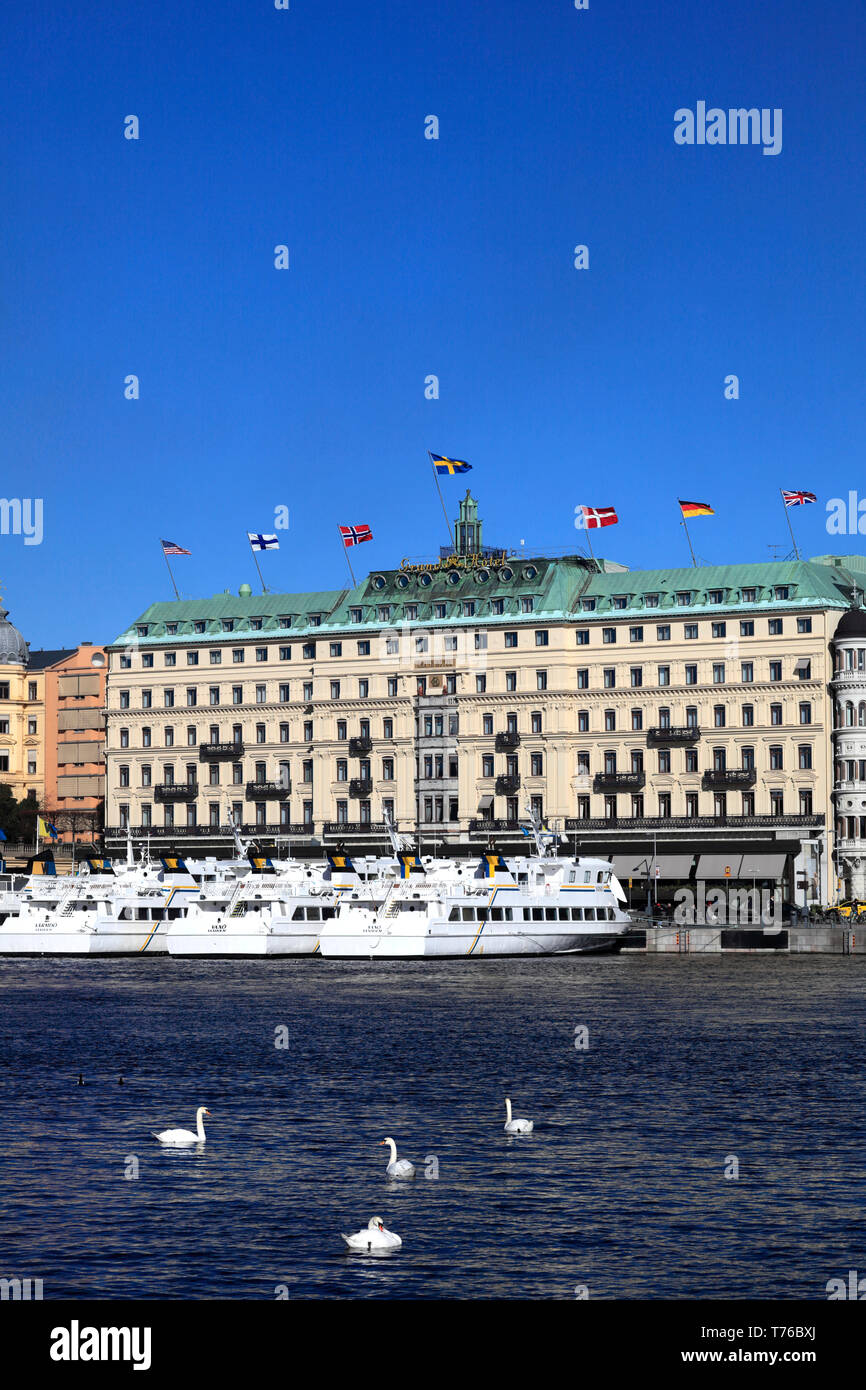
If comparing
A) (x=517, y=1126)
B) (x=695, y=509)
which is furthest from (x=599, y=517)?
(x=517, y=1126)

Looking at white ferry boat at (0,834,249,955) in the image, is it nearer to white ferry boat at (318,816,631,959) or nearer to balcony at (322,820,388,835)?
white ferry boat at (318,816,631,959)

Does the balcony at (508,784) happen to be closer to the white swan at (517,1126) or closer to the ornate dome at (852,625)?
the ornate dome at (852,625)

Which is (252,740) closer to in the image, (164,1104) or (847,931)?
(847,931)

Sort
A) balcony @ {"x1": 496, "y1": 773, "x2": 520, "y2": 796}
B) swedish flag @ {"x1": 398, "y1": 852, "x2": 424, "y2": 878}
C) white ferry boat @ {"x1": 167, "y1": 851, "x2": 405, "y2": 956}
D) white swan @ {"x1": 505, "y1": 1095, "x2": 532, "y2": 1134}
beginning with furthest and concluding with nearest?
balcony @ {"x1": 496, "y1": 773, "x2": 520, "y2": 796}
white ferry boat @ {"x1": 167, "y1": 851, "x2": 405, "y2": 956}
swedish flag @ {"x1": 398, "y1": 852, "x2": 424, "y2": 878}
white swan @ {"x1": 505, "y1": 1095, "x2": 532, "y2": 1134}

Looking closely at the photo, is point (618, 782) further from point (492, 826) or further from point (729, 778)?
point (492, 826)

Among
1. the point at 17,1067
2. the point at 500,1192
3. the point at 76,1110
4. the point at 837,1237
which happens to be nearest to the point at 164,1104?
the point at 76,1110

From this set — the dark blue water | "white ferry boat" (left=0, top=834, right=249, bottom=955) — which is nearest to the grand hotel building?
"white ferry boat" (left=0, top=834, right=249, bottom=955)

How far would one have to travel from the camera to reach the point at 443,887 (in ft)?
457

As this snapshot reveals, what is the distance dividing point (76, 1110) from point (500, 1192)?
16930 mm

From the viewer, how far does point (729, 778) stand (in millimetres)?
172250

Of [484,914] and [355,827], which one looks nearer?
[484,914]

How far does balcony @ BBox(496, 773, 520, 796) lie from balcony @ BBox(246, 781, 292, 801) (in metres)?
23.8

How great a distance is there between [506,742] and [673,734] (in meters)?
17.0

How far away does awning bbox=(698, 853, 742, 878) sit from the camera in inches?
6599
